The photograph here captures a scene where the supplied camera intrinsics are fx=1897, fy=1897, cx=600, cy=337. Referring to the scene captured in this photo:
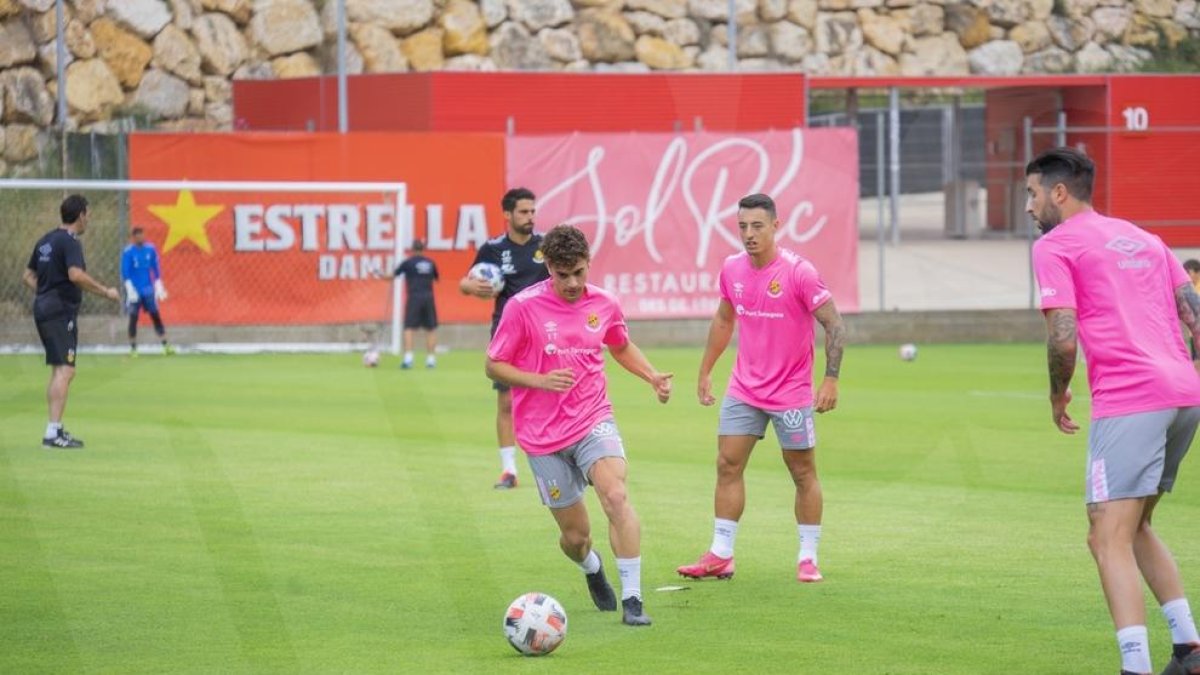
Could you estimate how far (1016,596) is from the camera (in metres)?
10.3

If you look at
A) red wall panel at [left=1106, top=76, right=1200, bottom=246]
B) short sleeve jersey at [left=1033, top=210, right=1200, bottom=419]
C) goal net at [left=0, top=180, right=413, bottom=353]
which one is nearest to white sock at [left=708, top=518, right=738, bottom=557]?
short sleeve jersey at [left=1033, top=210, right=1200, bottom=419]

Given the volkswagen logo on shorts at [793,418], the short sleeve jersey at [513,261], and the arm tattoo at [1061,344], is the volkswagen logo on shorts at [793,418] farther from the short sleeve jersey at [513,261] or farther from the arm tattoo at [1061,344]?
the short sleeve jersey at [513,261]

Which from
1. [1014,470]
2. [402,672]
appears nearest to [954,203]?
[1014,470]

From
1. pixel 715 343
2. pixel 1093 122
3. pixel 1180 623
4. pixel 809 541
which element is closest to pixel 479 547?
pixel 715 343

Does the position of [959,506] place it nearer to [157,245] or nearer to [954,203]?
[157,245]

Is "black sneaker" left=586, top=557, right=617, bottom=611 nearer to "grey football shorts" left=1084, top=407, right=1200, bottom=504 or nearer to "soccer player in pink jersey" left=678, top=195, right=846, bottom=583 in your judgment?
"soccer player in pink jersey" left=678, top=195, right=846, bottom=583

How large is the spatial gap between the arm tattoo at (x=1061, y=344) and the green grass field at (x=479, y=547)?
4.94 feet

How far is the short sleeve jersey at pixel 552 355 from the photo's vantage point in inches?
390

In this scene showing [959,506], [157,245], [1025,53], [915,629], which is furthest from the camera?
[1025,53]

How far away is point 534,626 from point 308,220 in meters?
22.7

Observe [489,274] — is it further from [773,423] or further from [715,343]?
[773,423]

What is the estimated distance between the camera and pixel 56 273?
17.3 metres

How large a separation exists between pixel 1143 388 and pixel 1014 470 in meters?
8.45

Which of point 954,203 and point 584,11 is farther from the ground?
point 584,11
